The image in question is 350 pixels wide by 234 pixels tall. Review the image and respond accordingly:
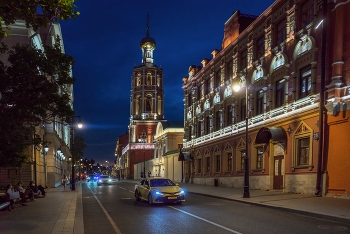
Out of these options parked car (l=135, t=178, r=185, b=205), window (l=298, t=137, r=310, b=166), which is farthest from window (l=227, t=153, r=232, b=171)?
parked car (l=135, t=178, r=185, b=205)

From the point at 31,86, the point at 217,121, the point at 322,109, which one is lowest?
the point at 217,121

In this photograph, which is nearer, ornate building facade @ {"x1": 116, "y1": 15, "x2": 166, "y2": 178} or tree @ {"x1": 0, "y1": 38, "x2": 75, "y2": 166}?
tree @ {"x1": 0, "y1": 38, "x2": 75, "y2": 166}

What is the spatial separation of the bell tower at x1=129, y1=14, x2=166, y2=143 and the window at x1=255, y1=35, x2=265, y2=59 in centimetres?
5967

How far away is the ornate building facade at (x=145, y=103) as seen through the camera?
88875mm

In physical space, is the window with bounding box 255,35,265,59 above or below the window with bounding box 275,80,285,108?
above

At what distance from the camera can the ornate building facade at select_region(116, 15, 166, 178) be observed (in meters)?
88.9

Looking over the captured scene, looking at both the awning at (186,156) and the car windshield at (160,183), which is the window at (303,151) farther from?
the awning at (186,156)

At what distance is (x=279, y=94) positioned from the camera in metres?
26.6

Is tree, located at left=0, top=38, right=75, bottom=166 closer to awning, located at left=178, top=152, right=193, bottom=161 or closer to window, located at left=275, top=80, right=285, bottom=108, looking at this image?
window, located at left=275, top=80, right=285, bottom=108

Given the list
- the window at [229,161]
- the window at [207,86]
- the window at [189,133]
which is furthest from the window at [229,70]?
the window at [189,133]

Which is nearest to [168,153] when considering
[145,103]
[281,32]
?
[145,103]

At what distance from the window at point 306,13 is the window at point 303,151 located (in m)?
7.22

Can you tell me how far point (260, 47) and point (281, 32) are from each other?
11.0 ft

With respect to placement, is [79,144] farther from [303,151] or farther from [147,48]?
[303,151]
